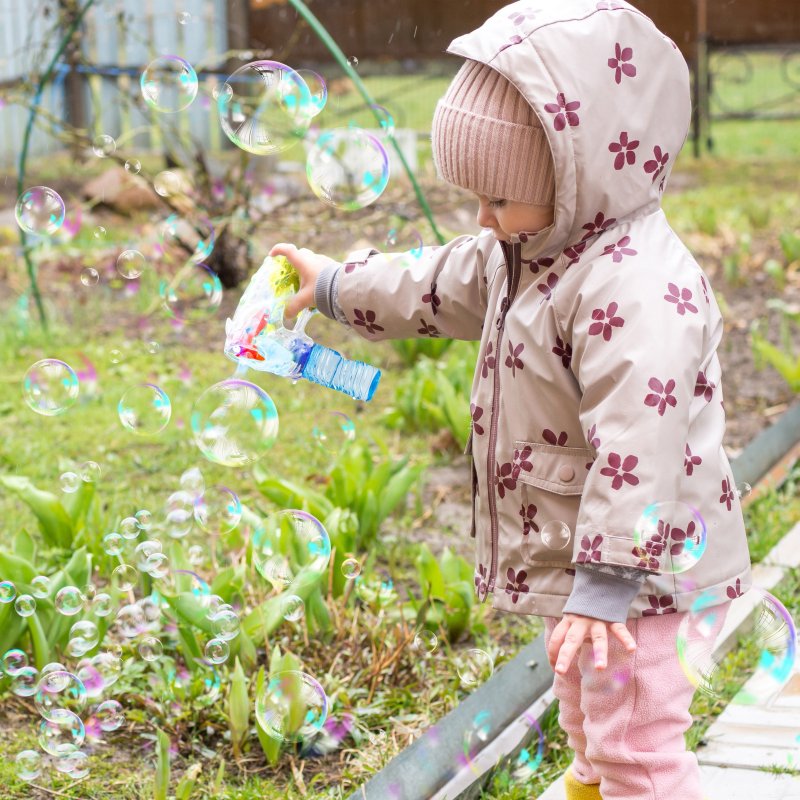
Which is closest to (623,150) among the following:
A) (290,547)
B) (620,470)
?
(620,470)

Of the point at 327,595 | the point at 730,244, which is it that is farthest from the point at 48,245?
the point at 327,595

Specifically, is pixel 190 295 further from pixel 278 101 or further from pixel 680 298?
pixel 680 298

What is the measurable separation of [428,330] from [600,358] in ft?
1.89

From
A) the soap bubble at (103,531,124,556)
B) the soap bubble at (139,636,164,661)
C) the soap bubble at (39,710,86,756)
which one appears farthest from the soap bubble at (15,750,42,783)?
the soap bubble at (103,531,124,556)

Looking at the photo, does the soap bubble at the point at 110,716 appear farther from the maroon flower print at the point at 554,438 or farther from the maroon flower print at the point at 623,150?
the maroon flower print at the point at 623,150

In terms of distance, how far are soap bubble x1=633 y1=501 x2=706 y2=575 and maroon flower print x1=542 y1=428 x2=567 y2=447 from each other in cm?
22

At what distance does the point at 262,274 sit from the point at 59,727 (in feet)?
3.37

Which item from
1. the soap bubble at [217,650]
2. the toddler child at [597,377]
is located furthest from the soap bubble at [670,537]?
the soap bubble at [217,650]

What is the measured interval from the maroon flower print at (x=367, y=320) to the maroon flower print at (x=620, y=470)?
724mm

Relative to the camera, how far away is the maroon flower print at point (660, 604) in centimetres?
214

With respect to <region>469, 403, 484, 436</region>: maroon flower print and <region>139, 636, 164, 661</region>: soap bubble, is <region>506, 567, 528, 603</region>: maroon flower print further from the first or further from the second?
<region>139, 636, 164, 661</region>: soap bubble

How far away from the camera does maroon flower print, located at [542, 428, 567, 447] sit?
217 cm

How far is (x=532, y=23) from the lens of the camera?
2025mm

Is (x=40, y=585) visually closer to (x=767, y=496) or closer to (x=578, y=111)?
(x=578, y=111)
